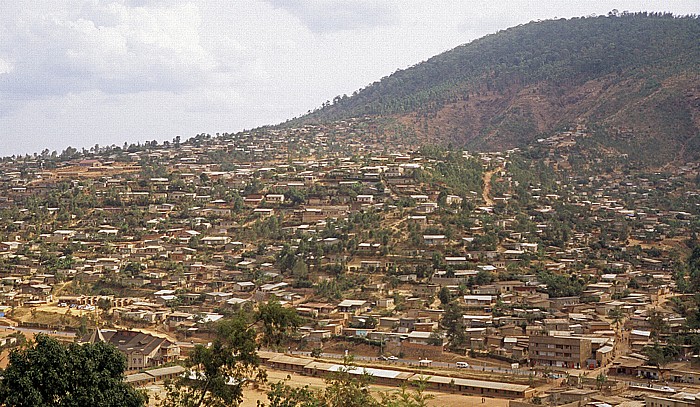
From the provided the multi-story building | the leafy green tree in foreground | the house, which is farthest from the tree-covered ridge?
the leafy green tree in foreground

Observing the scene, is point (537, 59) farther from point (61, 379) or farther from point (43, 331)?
point (61, 379)

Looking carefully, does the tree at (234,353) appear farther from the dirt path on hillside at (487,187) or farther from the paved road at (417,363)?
the dirt path on hillside at (487,187)

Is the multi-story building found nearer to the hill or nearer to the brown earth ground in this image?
the brown earth ground

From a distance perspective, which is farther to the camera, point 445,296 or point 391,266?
point 391,266

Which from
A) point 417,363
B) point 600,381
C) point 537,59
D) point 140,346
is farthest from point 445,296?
point 537,59

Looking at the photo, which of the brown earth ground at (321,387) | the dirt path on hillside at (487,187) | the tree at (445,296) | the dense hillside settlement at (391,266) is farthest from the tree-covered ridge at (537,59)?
the brown earth ground at (321,387)

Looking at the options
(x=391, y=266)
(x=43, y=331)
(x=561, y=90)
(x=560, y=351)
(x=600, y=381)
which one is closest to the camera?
(x=600, y=381)

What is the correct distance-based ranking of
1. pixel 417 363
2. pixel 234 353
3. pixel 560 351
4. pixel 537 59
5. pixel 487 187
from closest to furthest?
pixel 234 353, pixel 560 351, pixel 417 363, pixel 487 187, pixel 537 59
